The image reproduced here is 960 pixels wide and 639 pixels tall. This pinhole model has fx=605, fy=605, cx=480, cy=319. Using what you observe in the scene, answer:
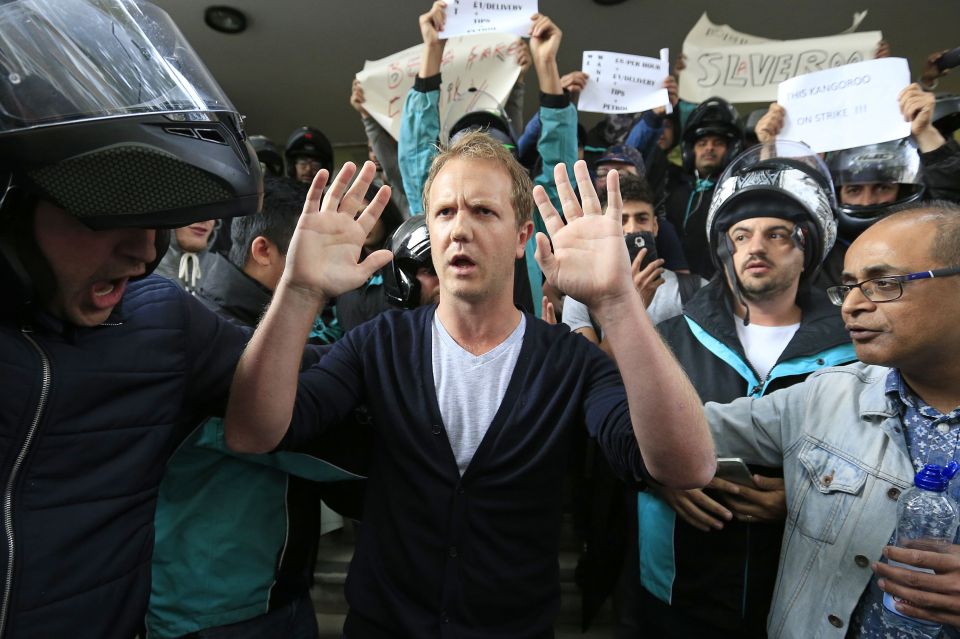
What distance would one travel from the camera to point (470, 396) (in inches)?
55.7

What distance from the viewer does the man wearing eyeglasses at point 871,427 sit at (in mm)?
1416

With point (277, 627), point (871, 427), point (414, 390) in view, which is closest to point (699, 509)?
point (871, 427)

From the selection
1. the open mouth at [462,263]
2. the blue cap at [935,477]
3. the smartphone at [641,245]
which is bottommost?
the blue cap at [935,477]

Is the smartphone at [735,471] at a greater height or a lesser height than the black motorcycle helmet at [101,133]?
lesser

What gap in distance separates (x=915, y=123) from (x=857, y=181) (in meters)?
0.29

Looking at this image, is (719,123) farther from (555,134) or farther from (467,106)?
(467,106)

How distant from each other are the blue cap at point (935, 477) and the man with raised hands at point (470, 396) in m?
0.50

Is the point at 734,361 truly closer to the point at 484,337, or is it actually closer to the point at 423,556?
the point at 484,337

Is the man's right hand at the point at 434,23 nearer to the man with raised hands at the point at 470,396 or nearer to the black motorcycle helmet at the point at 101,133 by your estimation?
the man with raised hands at the point at 470,396

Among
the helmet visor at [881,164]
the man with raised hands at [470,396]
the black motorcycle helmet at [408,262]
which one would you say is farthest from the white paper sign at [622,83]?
the man with raised hands at [470,396]

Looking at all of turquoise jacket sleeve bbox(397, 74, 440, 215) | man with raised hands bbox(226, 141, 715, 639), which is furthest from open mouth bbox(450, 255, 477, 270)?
turquoise jacket sleeve bbox(397, 74, 440, 215)

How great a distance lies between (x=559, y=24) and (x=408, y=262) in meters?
4.21

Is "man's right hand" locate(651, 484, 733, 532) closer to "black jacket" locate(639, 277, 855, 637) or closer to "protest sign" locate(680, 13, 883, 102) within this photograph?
"black jacket" locate(639, 277, 855, 637)

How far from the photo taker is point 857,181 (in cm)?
259
